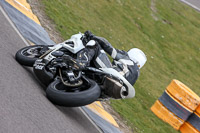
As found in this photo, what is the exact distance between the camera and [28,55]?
23.3 feet

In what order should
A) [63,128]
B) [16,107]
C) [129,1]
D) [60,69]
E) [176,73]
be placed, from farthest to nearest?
[129,1]
[176,73]
[60,69]
[63,128]
[16,107]

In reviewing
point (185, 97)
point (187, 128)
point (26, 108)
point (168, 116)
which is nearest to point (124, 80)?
point (26, 108)

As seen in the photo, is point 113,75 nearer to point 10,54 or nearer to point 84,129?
point 84,129

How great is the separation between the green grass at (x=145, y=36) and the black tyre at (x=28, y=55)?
3.19m

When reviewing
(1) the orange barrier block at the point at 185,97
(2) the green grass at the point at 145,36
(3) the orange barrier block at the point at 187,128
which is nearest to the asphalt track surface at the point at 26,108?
(2) the green grass at the point at 145,36

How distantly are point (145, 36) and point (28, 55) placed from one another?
11.2 m

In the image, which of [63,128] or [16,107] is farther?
[63,128]

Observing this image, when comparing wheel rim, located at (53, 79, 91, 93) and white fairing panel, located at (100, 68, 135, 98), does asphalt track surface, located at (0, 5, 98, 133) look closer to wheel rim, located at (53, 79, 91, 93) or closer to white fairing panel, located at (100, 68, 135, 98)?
wheel rim, located at (53, 79, 91, 93)

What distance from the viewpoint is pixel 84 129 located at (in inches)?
252

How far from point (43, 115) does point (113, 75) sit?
1.57m

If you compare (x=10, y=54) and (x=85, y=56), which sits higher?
(x=85, y=56)

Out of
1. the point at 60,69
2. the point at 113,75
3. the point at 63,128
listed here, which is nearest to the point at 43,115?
the point at 63,128

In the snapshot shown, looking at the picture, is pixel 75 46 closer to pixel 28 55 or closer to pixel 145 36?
pixel 28 55

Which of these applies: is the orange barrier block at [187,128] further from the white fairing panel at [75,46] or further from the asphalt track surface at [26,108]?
the white fairing panel at [75,46]
